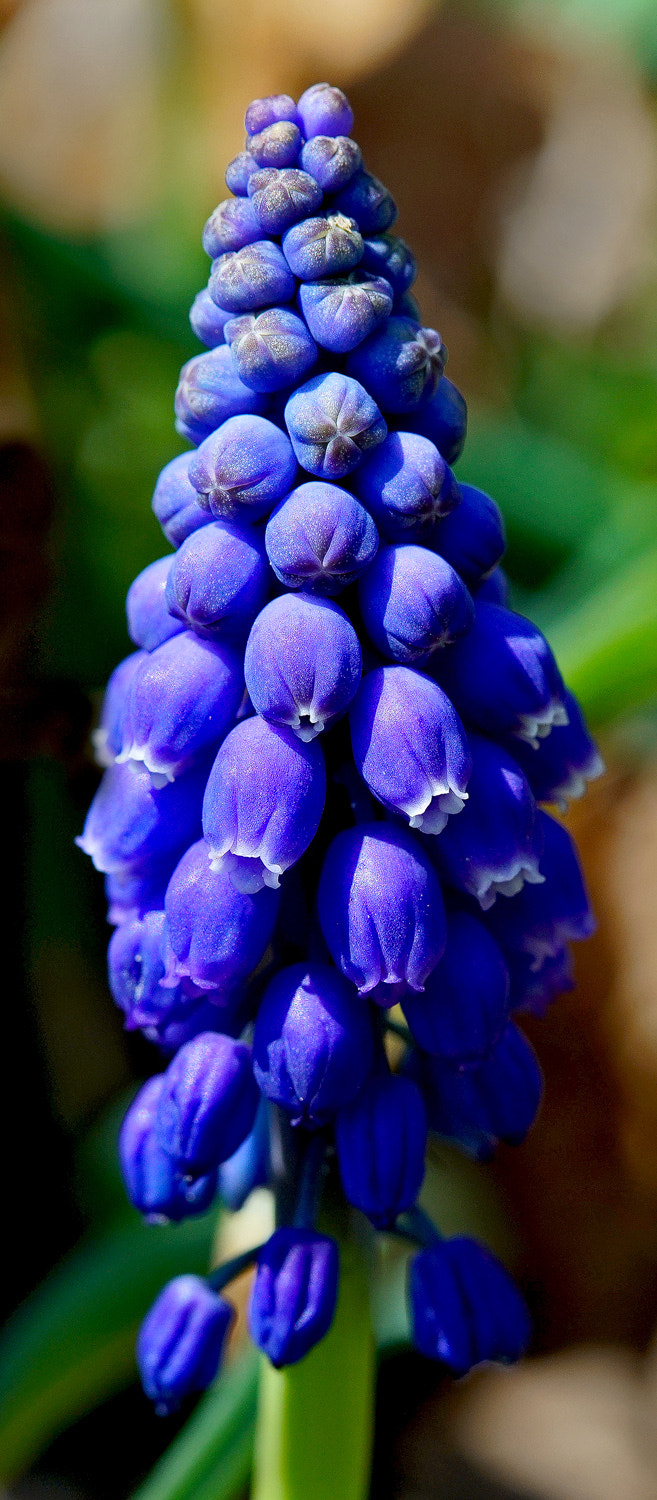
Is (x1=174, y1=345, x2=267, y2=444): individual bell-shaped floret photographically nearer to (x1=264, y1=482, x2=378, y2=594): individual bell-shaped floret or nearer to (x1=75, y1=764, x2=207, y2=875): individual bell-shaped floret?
(x1=264, y1=482, x2=378, y2=594): individual bell-shaped floret

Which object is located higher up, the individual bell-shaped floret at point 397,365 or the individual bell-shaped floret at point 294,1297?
the individual bell-shaped floret at point 397,365

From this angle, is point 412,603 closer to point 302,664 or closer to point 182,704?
point 302,664

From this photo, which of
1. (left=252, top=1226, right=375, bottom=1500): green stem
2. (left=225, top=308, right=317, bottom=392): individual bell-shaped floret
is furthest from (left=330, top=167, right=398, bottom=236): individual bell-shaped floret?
(left=252, top=1226, right=375, bottom=1500): green stem

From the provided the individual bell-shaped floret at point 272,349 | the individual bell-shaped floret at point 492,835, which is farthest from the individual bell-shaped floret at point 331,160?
the individual bell-shaped floret at point 492,835

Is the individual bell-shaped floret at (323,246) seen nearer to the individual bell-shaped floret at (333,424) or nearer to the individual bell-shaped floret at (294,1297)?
the individual bell-shaped floret at (333,424)

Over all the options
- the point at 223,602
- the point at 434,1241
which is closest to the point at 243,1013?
the point at 434,1241

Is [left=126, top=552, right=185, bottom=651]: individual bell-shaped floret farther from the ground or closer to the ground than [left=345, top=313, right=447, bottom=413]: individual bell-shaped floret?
closer to the ground
